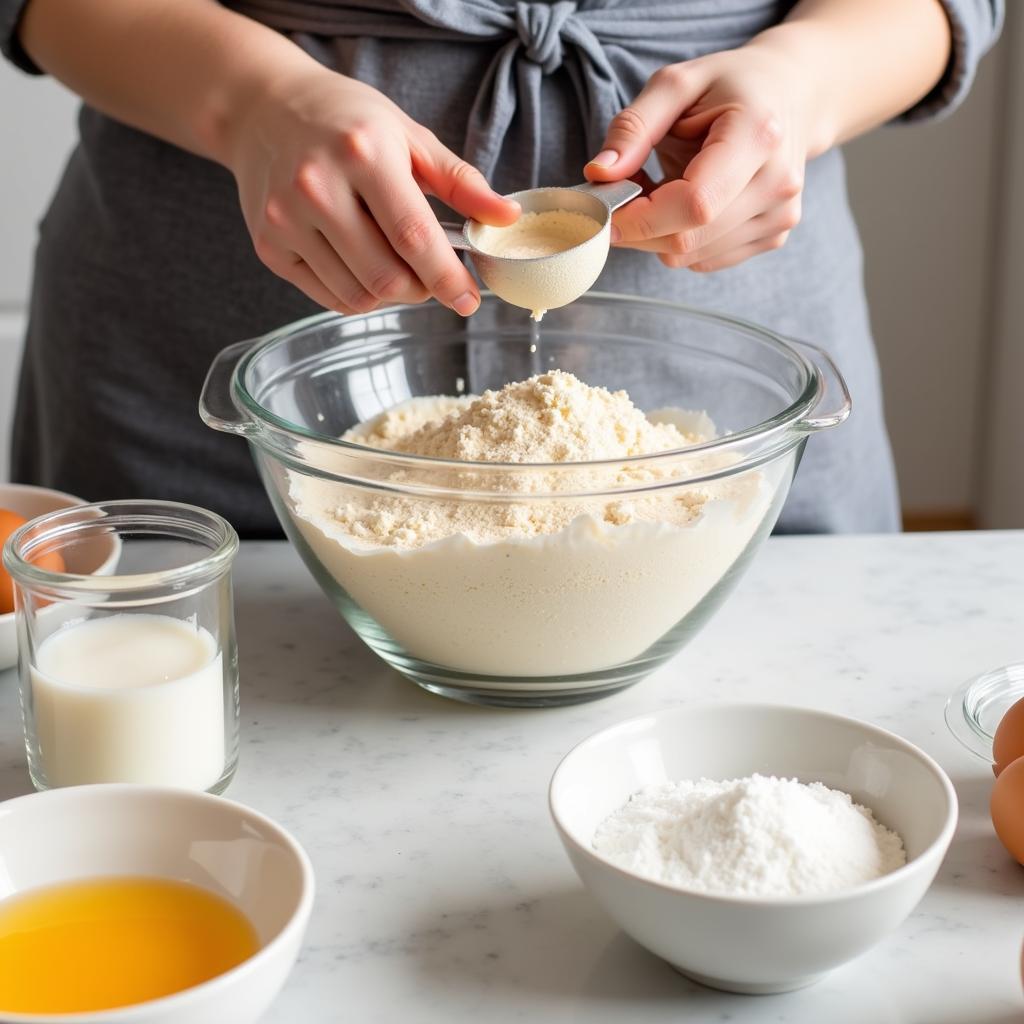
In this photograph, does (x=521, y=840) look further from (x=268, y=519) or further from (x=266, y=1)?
(x=266, y=1)

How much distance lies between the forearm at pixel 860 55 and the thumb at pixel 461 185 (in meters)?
0.35

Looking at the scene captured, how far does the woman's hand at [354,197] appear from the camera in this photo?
3.22 feet

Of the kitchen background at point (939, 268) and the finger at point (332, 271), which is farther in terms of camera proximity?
the kitchen background at point (939, 268)

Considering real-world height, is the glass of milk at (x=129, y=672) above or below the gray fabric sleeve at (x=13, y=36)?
below

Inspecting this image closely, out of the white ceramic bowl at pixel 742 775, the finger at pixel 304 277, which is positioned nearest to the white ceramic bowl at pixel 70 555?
the finger at pixel 304 277

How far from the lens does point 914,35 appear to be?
1337 mm

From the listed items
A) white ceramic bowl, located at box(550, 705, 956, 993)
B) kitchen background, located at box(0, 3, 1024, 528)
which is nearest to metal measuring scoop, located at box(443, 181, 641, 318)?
white ceramic bowl, located at box(550, 705, 956, 993)

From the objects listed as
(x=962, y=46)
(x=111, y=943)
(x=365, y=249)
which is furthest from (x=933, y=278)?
(x=111, y=943)

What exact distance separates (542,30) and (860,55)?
0.30 meters

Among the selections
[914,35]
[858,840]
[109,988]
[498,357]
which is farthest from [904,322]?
[109,988]

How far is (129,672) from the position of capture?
2.91 ft

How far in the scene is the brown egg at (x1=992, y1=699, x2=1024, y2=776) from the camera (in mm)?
871

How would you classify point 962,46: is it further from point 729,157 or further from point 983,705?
point 983,705

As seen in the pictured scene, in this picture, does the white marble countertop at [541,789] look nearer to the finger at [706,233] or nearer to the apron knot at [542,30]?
the finger at [706,233]
